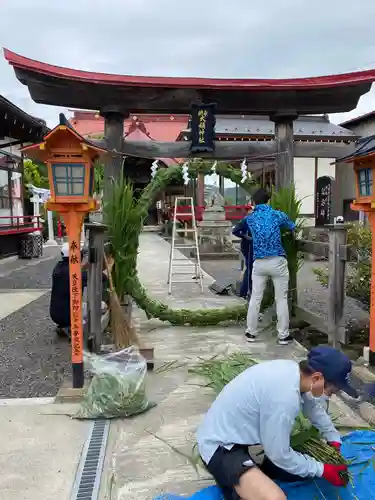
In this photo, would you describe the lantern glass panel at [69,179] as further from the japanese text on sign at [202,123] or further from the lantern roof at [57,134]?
the japanese text on sign at [202,123]

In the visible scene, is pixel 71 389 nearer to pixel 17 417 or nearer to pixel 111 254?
pixel 17 417

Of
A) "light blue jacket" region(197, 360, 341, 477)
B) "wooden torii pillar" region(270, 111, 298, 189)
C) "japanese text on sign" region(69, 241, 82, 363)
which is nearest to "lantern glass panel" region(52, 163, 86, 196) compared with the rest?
"japanese text on sign" region(69, 241, 82, 363)

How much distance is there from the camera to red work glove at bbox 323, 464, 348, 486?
2.26 m

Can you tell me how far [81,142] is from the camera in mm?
3807

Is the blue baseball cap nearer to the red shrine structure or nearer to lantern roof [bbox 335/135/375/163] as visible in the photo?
lantern roof [bbox 335/135/375/163]

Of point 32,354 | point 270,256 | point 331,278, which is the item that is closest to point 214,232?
point 270,256

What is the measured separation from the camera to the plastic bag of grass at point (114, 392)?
3.58 metres

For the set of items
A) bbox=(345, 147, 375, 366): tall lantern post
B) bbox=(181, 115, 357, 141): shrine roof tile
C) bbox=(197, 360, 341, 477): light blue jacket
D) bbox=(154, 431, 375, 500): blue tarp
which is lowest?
bbox=(154, 431, 375, 500): blue tarp

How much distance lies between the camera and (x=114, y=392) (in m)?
3.60

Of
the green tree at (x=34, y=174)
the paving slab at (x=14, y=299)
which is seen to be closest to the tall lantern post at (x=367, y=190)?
the paving slab at (x=14, y=299)

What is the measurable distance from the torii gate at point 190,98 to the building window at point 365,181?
2269mm

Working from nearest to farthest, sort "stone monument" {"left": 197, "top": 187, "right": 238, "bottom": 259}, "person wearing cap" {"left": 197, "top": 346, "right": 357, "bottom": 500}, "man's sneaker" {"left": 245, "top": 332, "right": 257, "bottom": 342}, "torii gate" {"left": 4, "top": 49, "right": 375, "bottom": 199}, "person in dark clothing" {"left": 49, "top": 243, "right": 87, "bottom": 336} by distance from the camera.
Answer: "person wearing cap" {"left": 197, "top": 346, "right": 357, "bottom": 500}, "person in dark clothing" {"left": 49, "top": 243, "right": 87, "bottom": 336}, "man's sneaker" {"left": 245, "top": 332, "right": 257, "bottom": 342}, "torii gate" {"left": 4, "top": 49, "right": 375, "bottom": 199}, "stone monument" {"left": 197, "top": 187, "right": 238, "bottom": 259}

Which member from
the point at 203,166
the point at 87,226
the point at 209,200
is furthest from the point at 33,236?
the point at 87,226

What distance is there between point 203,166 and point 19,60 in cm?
292
